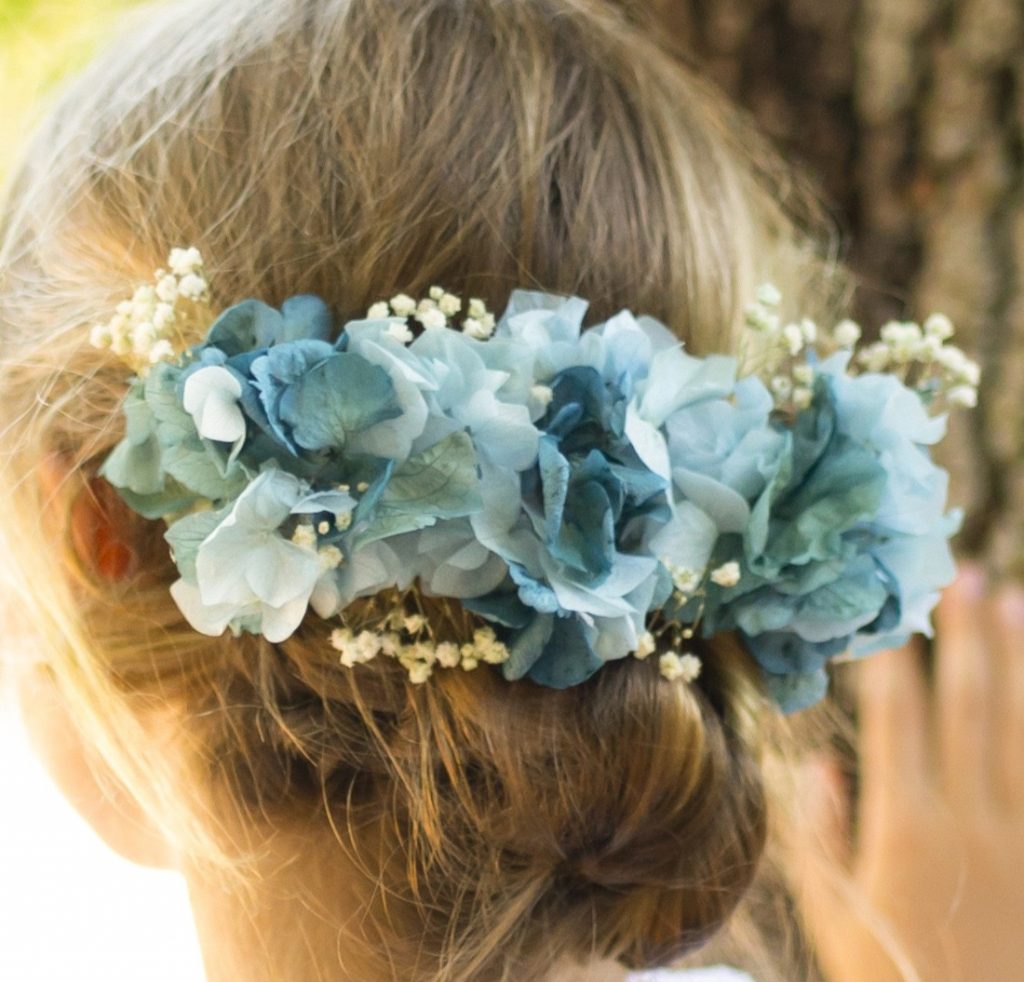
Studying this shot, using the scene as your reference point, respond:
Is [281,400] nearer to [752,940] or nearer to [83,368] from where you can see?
[83,368]

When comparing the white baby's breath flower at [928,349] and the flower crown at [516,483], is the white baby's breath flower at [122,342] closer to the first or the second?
the flower crown at [516,483]

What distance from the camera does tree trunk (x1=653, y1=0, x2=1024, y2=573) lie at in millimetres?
1224

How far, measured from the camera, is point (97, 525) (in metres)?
0.73

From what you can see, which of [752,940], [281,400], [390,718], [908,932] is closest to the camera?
[281,400]

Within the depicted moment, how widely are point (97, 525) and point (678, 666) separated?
1.25ft

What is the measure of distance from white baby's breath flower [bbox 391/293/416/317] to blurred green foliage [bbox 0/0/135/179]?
41 centimetres

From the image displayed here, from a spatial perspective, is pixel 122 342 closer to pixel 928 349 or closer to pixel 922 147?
pixel 928 349

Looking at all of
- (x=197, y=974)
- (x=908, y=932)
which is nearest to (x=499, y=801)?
(x=197, y=974)

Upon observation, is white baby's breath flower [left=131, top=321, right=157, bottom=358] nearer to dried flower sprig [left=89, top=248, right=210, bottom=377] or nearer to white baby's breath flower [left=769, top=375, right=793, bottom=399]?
dried flower sprig [left=89, top=248, right=210, bottom=377]

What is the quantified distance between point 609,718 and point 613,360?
0.69ft

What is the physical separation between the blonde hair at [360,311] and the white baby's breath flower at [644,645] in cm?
2

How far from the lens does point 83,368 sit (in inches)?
28.6

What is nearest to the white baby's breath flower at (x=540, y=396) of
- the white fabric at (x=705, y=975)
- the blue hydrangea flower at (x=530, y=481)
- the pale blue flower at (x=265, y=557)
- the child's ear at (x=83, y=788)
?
the blue hydrangea flower at (x=530, y=481)

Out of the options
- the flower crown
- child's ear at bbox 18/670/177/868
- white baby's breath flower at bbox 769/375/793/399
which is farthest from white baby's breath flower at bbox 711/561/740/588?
child's ear at bbox 18/670/177/868
